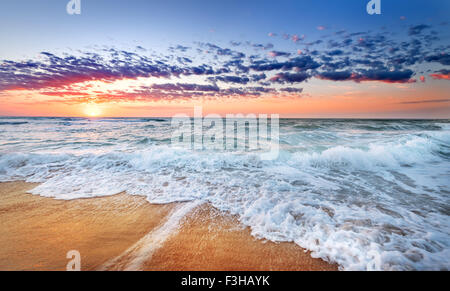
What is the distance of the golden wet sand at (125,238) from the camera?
239cm

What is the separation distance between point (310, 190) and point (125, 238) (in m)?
4.48

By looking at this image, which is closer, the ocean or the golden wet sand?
the golden wet sand

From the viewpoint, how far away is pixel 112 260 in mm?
2428

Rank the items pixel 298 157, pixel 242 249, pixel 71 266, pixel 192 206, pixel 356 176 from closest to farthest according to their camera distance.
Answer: pixel 71 266
pixel 242 249
pixel 192 206
pixel 356 176
pixel 298 157

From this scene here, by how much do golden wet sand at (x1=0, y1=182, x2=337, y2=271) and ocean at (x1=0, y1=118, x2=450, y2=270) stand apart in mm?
328

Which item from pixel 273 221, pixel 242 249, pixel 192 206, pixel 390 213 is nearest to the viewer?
pixel 242 249

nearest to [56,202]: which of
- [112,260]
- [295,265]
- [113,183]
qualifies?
[113,183]

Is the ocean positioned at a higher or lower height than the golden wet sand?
higher

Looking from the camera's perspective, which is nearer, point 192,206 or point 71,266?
point 71,266

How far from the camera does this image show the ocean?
8.75 feet

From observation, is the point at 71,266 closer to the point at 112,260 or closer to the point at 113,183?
the point at 112,260

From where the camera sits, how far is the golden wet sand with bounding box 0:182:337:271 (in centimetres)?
239

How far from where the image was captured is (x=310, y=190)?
4.86 metres
